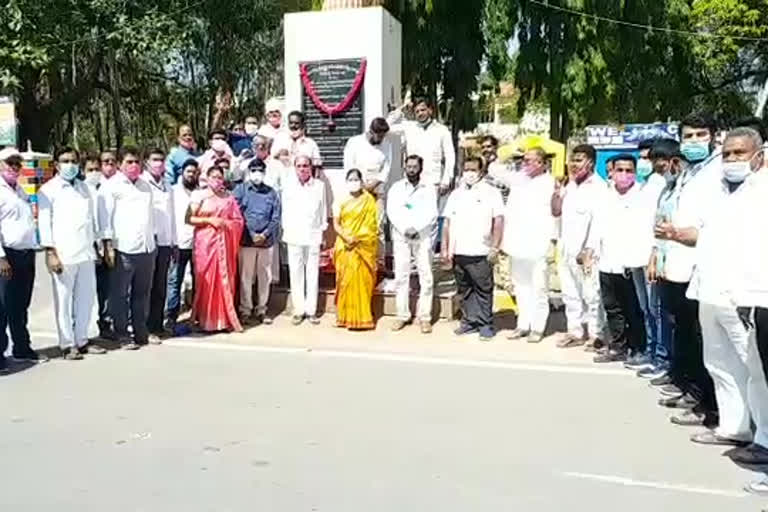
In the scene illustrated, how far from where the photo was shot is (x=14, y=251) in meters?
7.50

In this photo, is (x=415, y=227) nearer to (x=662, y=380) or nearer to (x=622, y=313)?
(x=622, y=313)

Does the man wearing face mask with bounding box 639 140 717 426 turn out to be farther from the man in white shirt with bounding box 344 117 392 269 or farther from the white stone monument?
the white stone monument

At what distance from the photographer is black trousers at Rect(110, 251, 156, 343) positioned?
8305 millimetres

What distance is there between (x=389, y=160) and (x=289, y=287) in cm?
187

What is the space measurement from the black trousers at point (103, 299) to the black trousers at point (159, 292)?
0.41 metres

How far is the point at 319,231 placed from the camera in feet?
30.6

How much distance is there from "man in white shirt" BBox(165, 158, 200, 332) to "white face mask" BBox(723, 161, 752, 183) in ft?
18.4

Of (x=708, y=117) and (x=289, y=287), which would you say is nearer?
(x=708, y=117)

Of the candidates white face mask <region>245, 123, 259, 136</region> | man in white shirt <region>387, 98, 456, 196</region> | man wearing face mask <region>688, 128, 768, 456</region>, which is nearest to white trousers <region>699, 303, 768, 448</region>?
man wearing face mask <region>688, 128, 768, 456</region>

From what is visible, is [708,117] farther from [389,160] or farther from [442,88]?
[442,88]

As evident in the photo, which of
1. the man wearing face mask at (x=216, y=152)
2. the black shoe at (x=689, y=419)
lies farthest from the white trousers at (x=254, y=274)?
the black shoe at (x=689, y=419)

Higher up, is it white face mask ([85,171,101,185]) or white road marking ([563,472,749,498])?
white face mask ([85,171,101,185])

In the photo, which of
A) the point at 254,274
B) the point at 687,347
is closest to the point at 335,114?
the point at 254,274

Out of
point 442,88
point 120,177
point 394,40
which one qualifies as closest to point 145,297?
point 120,177
